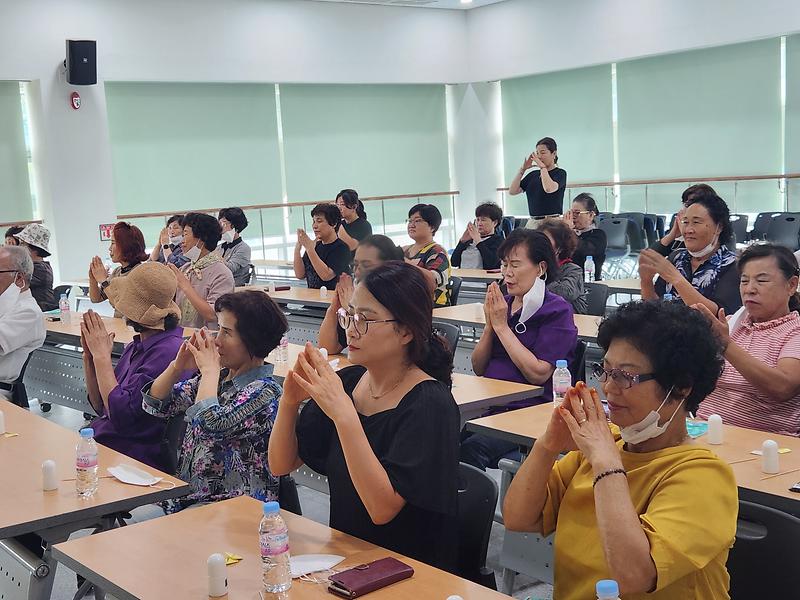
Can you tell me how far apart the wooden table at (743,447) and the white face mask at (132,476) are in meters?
1.10

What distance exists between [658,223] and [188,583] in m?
9.21

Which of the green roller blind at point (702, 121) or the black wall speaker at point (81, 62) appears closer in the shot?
the black wall speaker at point (81, 62)

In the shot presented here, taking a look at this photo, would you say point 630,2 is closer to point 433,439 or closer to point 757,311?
point 757,311

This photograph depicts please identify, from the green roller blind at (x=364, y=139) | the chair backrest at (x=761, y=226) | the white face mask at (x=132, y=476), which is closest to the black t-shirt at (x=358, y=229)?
the chair backrest at (x=761, y=226)

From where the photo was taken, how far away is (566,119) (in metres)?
13.0

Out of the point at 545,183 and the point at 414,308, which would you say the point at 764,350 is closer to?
the point at 414,308

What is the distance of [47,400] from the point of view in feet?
19.1

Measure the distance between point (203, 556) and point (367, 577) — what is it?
430mm

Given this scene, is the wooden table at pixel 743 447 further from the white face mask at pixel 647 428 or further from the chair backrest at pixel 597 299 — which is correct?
the chair backrest at pixel 597 299

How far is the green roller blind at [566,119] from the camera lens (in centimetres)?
Answer: 1258

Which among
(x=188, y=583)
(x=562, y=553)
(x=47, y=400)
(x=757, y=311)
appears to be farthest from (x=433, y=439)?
(x=47, y=400)

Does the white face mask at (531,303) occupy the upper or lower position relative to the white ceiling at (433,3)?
lower

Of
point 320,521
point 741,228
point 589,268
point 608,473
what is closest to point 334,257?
point 589,268

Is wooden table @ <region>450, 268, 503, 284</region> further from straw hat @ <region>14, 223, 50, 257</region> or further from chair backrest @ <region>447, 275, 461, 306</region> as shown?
straw hat @ <region>14, 223, 50, 257</region>
